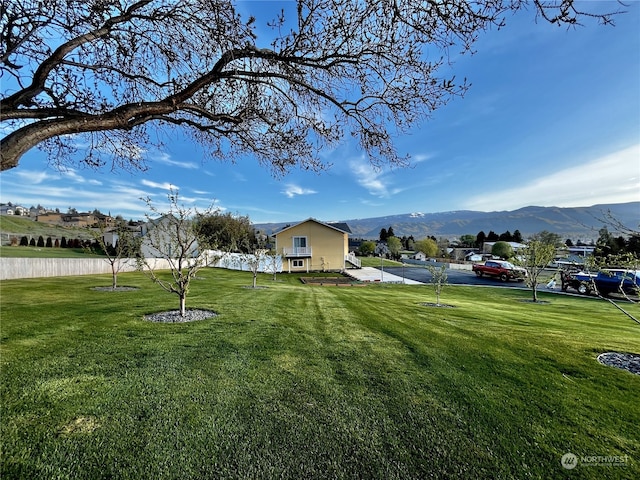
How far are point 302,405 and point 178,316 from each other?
491cm

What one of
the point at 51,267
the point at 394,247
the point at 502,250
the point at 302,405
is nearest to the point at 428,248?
the point at 394,247

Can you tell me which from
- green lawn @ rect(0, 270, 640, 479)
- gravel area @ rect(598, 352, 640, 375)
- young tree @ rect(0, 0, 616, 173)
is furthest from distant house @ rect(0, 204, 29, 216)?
gravel area @ rect(598, 352, 640, 375)

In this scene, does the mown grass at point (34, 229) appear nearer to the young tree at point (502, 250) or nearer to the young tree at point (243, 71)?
the young tree at point (243, 71)

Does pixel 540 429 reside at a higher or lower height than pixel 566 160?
lower

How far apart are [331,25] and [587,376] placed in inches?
219

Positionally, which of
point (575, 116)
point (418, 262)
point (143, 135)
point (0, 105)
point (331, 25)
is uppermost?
point (575, 116)

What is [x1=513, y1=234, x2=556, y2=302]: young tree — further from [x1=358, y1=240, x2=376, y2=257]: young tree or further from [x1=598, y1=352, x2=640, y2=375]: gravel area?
[x1=358, y1=240, x2=376, y2=257]: young tree

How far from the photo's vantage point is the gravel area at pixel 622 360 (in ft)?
13.5

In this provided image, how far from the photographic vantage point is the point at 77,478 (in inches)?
73.7

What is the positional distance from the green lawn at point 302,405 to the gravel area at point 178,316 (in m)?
0.86

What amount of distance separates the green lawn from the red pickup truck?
916 inches

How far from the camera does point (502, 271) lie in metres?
26.1

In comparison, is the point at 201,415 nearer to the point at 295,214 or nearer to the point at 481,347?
the point at 481,347

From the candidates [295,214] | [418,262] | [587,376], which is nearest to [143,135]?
[587,376]
